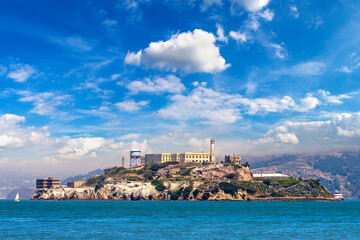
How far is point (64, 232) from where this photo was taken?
80.7 m

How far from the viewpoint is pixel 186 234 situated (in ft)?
256

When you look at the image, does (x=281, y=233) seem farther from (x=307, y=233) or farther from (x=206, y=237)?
(x=206, y=237)

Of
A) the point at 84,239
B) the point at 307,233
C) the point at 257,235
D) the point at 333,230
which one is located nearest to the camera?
the point at 84,239

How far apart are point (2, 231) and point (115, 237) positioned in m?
27.0

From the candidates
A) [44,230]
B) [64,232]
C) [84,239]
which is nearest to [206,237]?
[84,239]

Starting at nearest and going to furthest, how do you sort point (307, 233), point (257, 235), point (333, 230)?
point (257, 235) → point (307, 233) → point (333, 230)

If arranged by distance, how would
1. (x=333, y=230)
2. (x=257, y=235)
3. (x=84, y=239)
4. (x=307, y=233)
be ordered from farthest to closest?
(x=333, y=230)
(x=307, y=233)
(x=257, y=235)
(x=84, y=239)

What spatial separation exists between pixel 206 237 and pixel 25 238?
108 ft

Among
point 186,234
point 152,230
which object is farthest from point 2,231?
point 186,234

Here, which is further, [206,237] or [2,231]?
[2,231]

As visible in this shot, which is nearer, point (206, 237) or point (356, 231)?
point (206, 237)

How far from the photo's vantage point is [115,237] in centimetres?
7300

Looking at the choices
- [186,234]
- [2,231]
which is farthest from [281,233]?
[2,231]

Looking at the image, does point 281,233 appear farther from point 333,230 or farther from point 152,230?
point 152,230
